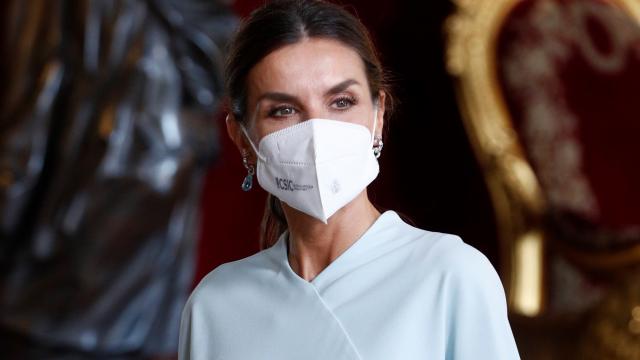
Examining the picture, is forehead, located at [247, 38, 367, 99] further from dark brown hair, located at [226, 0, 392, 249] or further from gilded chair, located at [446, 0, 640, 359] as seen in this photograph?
gilded chair, located at [446, 0, 640, 359]

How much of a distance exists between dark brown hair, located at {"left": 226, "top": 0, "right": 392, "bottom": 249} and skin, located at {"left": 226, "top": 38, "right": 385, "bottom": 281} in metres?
0.01

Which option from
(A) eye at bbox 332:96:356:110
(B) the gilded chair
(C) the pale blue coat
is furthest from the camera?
(B) the gilded chair

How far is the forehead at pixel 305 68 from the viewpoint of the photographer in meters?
1.19

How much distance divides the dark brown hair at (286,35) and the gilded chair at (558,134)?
1.67m

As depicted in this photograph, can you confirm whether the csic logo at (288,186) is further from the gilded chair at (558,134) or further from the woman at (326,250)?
the gilded chair at (558,134)

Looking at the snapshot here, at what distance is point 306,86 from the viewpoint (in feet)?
3.90

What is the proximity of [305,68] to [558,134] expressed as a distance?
1826 mm

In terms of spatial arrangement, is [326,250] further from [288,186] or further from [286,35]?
[286,35]

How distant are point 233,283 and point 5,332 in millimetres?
1749

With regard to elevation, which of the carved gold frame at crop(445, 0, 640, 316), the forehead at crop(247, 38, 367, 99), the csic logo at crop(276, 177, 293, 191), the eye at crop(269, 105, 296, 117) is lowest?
the carved gold frame at crop(445, 0, 640, 316)

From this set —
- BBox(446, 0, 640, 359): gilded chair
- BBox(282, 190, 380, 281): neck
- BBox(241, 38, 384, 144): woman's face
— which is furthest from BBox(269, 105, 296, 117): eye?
BBox(446, 0, 640, 359): gilded chair

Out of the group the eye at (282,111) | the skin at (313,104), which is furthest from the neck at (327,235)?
the eye at (282,111)

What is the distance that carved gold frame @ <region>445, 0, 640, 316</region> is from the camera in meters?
2.97

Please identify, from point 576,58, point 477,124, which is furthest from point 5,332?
point 576,58
